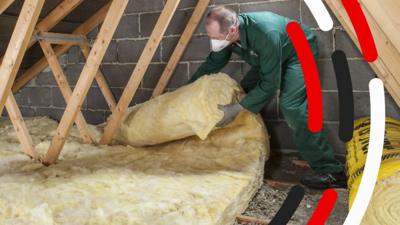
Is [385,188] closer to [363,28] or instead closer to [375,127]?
[375,127]

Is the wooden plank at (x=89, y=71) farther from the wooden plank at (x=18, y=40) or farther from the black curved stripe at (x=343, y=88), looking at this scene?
the black curved stripe at (x=343, y=88)

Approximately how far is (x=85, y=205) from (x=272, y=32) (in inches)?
55.9

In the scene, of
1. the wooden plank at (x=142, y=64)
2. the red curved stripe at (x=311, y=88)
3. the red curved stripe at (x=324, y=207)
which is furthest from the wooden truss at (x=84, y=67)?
the red curved stripe at (x=324, y=207)

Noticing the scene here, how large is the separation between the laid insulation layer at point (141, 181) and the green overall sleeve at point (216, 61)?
17.3 inches

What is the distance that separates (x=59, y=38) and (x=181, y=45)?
3.14 feet

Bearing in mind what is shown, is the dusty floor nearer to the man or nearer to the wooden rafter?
the man

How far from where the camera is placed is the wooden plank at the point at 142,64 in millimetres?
2324

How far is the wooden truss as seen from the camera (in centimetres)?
207

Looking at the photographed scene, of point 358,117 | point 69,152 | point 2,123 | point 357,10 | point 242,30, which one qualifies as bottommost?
point 2,123

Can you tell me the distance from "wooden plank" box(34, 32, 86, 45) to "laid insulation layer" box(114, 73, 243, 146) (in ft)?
2.77

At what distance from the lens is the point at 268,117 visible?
2996 millimetres

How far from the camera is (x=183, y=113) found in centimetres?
243

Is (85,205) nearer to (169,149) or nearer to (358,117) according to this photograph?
(169,149)

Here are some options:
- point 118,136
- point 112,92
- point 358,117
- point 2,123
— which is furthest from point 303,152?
point 2,123
